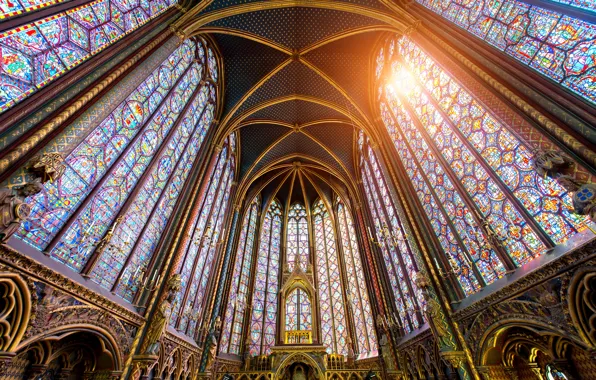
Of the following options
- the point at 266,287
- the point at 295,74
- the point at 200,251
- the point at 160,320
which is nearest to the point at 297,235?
the point at 266,287

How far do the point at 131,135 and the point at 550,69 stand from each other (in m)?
10.5

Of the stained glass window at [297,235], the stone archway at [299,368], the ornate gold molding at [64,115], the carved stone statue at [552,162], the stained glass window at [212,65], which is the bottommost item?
the stone archway at [299,368]

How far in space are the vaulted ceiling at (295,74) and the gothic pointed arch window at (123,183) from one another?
8.58ft

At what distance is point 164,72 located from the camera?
966cm

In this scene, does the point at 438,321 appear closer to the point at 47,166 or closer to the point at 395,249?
the point at 395,249

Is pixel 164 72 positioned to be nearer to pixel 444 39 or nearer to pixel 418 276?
pixel 444 39

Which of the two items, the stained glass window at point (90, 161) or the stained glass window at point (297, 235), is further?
the stained glass window at point (297, 235)

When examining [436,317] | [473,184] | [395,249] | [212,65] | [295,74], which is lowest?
[436,317]

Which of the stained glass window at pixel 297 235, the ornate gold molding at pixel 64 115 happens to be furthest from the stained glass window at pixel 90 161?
the stained glass window at pixel 297 235

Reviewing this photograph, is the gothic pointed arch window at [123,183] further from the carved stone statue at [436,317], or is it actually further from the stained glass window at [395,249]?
the carved stone statue at [436,317]

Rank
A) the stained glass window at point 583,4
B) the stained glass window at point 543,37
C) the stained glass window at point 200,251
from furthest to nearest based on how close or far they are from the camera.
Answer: the stained glass window at point 200,251 → the stained glass window at point 543,37 → the stained glass window at point 583,4

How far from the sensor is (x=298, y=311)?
15.5 meters

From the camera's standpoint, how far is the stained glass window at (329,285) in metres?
15.7

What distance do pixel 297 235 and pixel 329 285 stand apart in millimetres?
4936
